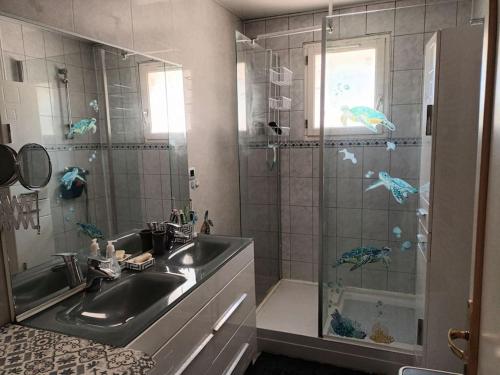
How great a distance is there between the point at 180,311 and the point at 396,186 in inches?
66.2

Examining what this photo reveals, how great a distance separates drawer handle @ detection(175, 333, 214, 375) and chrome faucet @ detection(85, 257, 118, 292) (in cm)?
48

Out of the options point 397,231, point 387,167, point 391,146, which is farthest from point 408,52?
point 397,231

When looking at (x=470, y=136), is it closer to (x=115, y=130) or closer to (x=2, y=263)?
(x=115, y=130)

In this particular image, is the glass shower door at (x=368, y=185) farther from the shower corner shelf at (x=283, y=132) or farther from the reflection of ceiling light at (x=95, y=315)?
the reflection of ceiling light at (x=95, y=315)

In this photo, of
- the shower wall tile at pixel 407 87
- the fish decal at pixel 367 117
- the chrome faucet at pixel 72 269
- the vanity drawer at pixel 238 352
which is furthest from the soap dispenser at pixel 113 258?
the shower wall tile at pixel 407 87

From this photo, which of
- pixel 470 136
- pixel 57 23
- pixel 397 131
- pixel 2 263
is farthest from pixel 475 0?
pixel 2 263

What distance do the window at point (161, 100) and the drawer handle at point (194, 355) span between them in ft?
3.75

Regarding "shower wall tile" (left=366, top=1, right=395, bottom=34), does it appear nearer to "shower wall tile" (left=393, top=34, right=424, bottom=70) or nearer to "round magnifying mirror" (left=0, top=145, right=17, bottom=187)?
"shower wall tile" (left=393, top=34, right=424, bottom=70)

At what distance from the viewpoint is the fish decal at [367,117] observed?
7.71 feet

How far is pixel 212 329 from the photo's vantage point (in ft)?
5.64

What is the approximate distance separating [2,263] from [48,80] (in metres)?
0.71

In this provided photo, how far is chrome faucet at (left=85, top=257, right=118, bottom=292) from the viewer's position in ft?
4.93

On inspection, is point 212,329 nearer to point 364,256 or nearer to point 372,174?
point 364,256

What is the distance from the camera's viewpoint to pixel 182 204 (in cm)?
237
